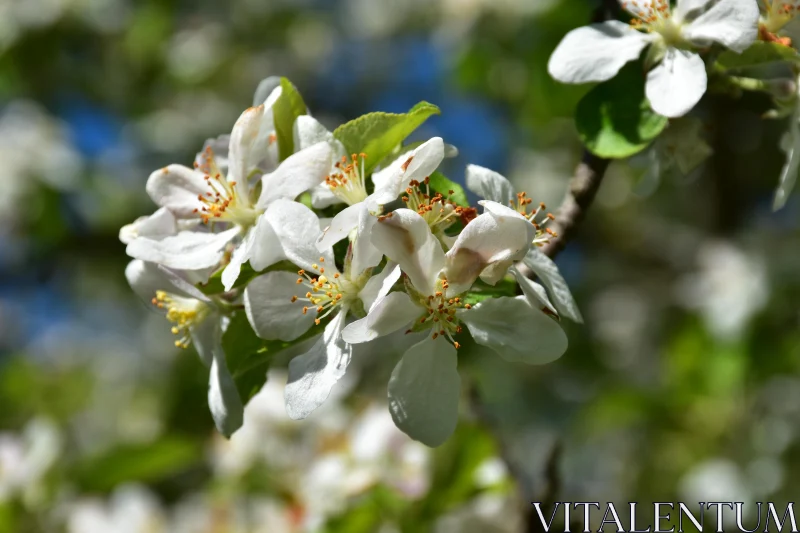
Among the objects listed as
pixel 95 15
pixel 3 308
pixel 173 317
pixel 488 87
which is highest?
pixel 173 317

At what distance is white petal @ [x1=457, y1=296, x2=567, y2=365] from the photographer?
812 millimetres

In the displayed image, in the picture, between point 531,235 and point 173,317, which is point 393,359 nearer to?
point 173,317

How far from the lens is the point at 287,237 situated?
0.83m

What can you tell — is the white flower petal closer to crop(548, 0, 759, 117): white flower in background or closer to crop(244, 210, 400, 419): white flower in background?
crop(244, 210, 400, 419): white flower in background

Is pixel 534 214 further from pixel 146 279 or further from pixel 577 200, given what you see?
pixel 146 279

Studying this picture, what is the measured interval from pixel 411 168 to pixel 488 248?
0.37 ft

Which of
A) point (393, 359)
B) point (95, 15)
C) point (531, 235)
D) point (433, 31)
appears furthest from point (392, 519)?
point (433, 31)

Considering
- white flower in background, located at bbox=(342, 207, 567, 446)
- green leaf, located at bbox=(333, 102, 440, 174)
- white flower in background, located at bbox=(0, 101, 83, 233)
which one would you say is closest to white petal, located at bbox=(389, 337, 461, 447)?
white flower in background, located at bbox=(342, 207, 567, 446)

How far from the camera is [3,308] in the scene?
444 centimetres

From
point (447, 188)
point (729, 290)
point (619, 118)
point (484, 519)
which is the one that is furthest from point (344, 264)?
point (729, 290)

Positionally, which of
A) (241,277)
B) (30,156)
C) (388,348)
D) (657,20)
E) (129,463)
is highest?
(657,20)

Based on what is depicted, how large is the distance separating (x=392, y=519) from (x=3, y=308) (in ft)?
12.1

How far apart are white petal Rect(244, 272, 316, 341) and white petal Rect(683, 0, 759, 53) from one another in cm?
56

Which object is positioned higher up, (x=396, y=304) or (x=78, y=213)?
(x=396, y=304)
